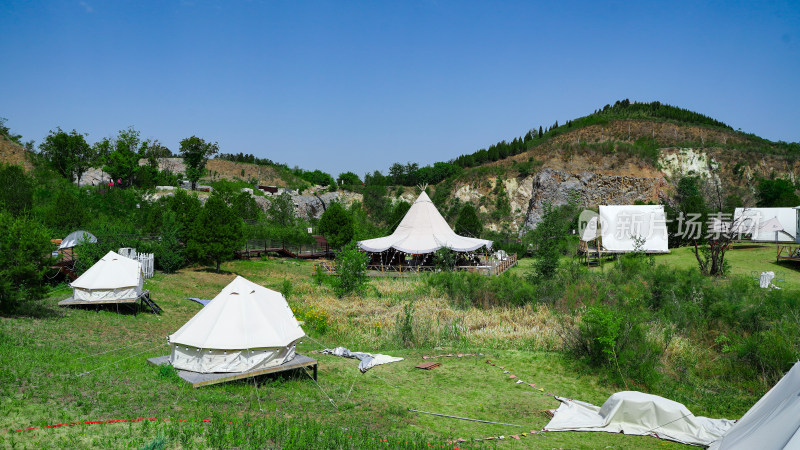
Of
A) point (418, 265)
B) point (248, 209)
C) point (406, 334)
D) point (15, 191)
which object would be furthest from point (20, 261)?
point (248, 209)

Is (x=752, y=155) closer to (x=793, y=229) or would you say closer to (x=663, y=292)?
(x=793, y=229)

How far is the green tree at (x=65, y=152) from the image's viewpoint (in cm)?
4862

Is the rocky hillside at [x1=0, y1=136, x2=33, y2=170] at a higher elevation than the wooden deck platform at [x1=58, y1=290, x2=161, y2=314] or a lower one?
higher

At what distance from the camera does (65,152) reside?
161ft

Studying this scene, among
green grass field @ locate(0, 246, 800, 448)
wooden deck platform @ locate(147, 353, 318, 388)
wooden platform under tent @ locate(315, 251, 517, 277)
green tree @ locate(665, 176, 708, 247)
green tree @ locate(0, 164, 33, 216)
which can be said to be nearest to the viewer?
green grass field @ locate(0, 246, 800, 448)

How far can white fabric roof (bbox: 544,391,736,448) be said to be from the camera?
7051mm

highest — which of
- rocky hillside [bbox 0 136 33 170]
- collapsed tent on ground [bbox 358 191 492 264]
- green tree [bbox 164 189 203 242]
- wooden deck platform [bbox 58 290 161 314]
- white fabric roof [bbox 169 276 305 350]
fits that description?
rocky hillside [bbox 0 136 33 170]

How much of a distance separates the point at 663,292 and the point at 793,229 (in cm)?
2327

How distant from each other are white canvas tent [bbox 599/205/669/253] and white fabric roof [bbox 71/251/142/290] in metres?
24.7

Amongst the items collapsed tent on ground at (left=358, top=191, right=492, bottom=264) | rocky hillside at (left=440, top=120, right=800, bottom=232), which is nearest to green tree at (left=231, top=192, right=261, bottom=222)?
collapsed tent on ground at (left=358, top=191, right=492, bottom=264)

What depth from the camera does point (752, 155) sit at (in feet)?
185

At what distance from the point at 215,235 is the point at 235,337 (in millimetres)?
17675

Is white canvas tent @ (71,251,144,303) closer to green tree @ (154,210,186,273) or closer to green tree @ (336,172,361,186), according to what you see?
green tree @ (154,210,186,273)

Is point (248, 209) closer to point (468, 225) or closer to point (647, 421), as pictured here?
point (468, 225)
